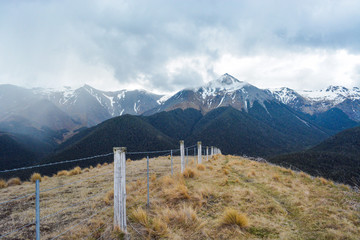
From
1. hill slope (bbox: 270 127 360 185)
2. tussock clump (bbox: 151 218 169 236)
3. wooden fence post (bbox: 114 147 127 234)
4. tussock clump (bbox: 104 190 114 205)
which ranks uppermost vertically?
wooden fence post (bbox: 114 147 127 234)

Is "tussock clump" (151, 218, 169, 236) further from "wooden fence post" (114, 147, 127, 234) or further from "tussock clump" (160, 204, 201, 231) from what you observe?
"wooden fence post" (114, 147, 127, 234)

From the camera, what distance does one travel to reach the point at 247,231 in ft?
17.2

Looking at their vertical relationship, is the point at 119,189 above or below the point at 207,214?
above

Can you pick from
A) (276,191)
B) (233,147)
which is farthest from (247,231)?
(233,147)

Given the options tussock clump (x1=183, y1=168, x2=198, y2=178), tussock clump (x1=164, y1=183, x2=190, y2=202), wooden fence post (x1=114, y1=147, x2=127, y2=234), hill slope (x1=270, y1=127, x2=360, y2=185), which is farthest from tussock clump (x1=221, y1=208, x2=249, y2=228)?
hill slope (x1=270, y1=127, x2=360, y2=185)

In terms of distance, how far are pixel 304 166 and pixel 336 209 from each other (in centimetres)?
10489

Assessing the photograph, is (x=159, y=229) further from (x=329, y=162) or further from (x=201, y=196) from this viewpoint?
(x=329, y=162)

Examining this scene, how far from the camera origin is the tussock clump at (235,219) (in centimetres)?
536

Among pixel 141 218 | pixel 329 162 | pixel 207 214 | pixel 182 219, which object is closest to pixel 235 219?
pixel 207 214

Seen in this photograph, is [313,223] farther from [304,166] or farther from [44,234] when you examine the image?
[304,166]

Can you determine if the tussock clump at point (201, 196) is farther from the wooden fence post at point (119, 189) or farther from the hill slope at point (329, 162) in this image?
the hill slope at point (329, 162)

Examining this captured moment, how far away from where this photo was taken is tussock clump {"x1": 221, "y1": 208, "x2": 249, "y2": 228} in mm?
5356

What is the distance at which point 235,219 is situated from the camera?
5488 mm

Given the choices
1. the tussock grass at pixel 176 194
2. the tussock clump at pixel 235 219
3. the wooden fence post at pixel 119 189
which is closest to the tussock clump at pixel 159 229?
the wooden fence post at pixel 119 189
